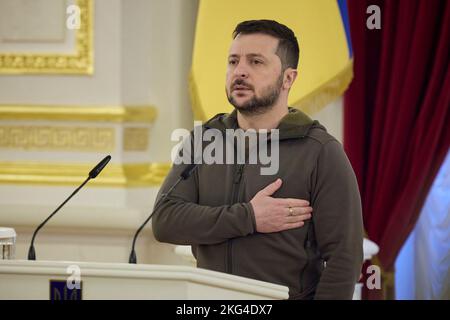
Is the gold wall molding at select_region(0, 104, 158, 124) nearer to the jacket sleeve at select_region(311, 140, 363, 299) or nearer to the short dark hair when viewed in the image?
the short dark hair

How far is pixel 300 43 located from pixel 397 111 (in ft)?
1.83

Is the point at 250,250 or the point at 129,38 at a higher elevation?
the point at 129,38

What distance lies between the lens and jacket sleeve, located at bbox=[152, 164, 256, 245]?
243 centimetres

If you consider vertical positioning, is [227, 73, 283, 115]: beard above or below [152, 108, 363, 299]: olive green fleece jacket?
above

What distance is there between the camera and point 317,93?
409cm

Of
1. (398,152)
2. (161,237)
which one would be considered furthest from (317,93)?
(161,237)

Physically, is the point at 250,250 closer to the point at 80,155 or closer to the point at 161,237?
the point at 161,237

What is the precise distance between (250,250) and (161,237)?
0.28 metres

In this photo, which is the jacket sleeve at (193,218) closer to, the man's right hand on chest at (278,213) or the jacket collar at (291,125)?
the man's right hand on chest at (278,213)

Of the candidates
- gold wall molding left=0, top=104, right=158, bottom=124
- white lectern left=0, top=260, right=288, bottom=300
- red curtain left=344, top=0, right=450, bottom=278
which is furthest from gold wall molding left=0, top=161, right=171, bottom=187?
white lectern left=0, top=260, right=288, bottom=300

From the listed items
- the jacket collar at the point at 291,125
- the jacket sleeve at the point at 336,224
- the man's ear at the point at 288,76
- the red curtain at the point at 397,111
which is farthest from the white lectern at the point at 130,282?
the red curtain at the point at 397,111

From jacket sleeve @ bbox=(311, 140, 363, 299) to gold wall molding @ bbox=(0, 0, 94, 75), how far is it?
2067 mm
